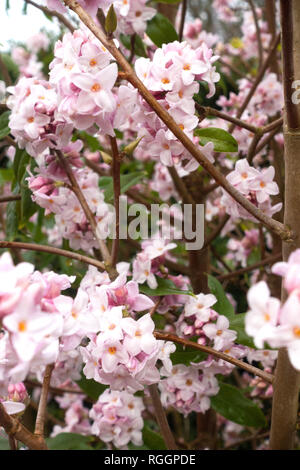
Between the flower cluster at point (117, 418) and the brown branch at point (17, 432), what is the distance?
0.49 m

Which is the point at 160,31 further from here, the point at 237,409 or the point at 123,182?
the point at 237,409

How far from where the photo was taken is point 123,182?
4.28 ft

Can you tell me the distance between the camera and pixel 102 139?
6.42ft

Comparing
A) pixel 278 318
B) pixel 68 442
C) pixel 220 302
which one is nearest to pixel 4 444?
pixel 68 442

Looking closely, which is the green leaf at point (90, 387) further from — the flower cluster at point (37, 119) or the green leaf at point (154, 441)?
the flower cluster at point (37, 119)

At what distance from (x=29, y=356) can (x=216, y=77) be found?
22.2 inches

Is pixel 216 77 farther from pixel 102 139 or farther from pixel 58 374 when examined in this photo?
pixel 102 139

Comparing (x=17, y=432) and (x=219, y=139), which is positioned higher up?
(x=219, y=139)

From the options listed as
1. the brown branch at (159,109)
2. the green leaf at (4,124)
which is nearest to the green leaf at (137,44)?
the green leaf at (4,124)

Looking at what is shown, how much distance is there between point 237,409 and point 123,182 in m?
0.59

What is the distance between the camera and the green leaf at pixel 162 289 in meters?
0.91

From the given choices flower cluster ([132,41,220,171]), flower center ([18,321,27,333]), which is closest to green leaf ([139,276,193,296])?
flower cluster ([132,41,220,171])

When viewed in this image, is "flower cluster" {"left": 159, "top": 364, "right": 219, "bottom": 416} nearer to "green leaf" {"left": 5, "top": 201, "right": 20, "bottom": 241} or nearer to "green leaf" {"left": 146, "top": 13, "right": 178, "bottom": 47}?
"green leaf" {"left": 5, "top": 201, "right": 20, "bottom": 241}
